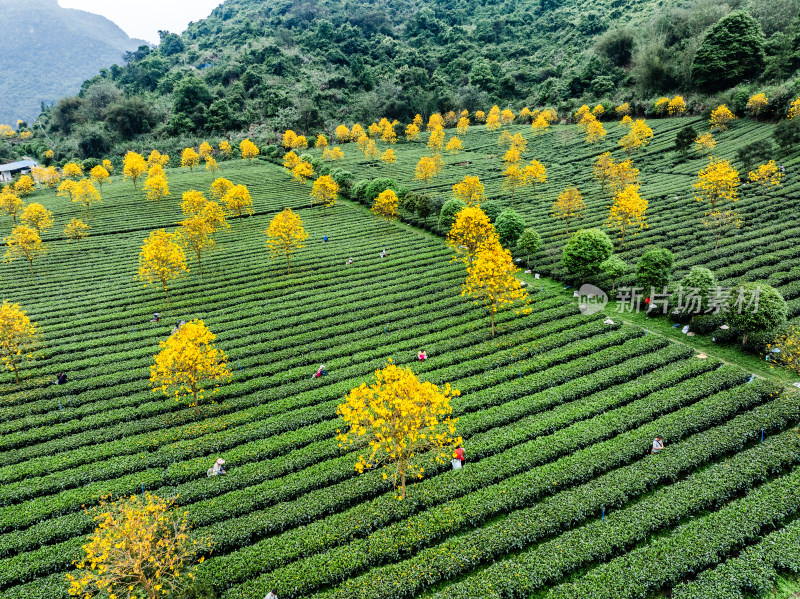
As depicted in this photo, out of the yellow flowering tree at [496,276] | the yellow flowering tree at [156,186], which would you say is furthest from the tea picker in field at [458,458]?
the yellow flowering tree at [156,186]

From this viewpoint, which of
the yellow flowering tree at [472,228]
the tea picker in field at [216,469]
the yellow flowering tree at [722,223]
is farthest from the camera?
the yellow flowering tree at [722,223]

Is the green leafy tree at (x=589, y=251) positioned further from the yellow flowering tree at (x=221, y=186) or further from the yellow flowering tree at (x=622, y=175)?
the yellow flowering tree at (x=221, y=186)

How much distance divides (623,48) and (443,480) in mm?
137205

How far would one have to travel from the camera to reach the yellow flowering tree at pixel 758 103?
2569 inches

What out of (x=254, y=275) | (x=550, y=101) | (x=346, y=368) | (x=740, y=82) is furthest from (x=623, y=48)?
(x=346, y=368)

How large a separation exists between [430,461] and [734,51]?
339 ft

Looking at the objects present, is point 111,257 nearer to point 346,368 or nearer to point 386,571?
point 346,368

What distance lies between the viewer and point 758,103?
66.0 meters

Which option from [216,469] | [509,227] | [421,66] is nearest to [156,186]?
[509,227]

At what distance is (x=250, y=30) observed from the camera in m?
169

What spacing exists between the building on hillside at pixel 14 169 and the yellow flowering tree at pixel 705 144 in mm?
130343

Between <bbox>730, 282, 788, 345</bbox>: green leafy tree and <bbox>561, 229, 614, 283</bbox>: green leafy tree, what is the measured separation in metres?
10.4

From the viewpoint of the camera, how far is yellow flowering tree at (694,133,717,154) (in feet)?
198
